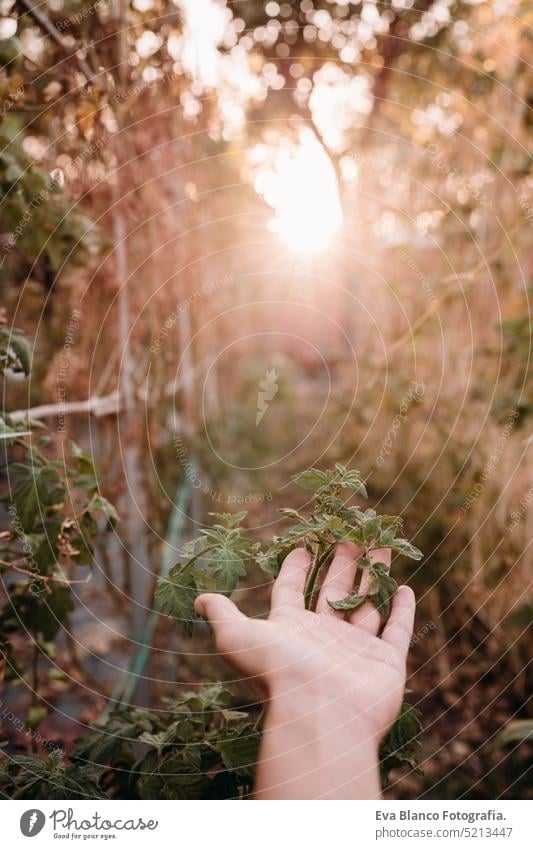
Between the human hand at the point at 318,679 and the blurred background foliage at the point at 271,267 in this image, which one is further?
the blurred background foliage at the point at 271,267

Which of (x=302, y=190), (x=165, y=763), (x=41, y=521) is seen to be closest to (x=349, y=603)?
(x=165, y=763)

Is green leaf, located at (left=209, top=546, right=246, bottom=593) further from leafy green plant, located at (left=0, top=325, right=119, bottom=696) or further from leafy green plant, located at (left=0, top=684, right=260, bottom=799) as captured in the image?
leafy green plant, located at (left=0, top=325, right=119, bottom=696)

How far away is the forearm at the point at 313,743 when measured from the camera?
729mm

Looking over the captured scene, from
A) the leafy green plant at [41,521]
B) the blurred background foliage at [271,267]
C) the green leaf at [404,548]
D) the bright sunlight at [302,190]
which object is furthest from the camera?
the bright sunlight at [302,190]

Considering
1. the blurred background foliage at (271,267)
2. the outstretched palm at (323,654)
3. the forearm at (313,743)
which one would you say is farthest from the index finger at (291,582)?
the blurred background foliage at (271,267)

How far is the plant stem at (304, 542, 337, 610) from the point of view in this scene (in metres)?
0.74

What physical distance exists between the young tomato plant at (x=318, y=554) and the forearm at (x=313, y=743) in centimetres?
6

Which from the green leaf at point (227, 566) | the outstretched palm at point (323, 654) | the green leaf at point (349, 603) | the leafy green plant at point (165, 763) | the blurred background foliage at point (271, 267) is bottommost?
the leafy green plant at point (165, 763)

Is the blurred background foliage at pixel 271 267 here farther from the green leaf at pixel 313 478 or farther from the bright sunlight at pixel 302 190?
the green leaf at pixel 313 478

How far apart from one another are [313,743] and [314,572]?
0.19 meters

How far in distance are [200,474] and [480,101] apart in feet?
6.16

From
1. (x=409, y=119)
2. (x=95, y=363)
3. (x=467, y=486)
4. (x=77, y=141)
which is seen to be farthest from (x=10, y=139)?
(x=409, y=119)

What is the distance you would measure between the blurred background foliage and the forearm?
27.1 inches
